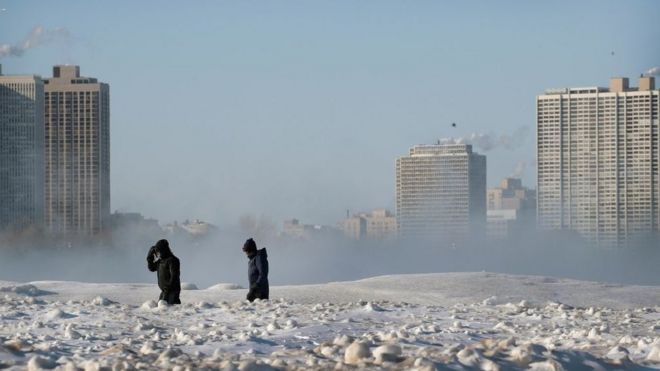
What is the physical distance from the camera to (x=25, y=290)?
21.0 m

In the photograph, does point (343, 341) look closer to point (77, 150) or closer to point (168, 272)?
point (168, 272)

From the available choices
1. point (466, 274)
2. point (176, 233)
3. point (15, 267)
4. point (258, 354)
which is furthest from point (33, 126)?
point (258, 354)

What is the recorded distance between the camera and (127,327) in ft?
41.3

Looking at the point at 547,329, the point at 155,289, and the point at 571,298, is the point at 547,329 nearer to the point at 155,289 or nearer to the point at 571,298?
the point at 571,298

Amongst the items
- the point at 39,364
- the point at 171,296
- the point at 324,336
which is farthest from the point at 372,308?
the point at 39,364

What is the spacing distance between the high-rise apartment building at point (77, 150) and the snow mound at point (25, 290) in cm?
16299

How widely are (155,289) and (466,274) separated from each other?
5.98 meters

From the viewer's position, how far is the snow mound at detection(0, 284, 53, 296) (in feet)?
67.6

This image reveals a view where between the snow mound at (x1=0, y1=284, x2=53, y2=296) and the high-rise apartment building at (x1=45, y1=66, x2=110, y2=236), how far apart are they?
162987 millimetres

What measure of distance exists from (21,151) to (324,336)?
181271 mm

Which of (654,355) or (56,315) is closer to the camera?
(654,355)

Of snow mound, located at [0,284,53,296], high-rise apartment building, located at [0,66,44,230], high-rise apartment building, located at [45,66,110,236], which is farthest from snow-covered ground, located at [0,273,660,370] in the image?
high-rise apartment building, located at [45,66,110,236]

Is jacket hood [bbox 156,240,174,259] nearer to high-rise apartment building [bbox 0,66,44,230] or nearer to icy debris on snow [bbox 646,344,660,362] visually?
icy debris on snow [bbox 646,344,660,362]

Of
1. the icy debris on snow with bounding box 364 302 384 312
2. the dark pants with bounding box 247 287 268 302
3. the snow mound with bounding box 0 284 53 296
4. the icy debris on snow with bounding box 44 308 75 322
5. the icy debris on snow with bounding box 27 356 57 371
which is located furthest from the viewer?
the snow mound with bounding box 0 284 53 296
